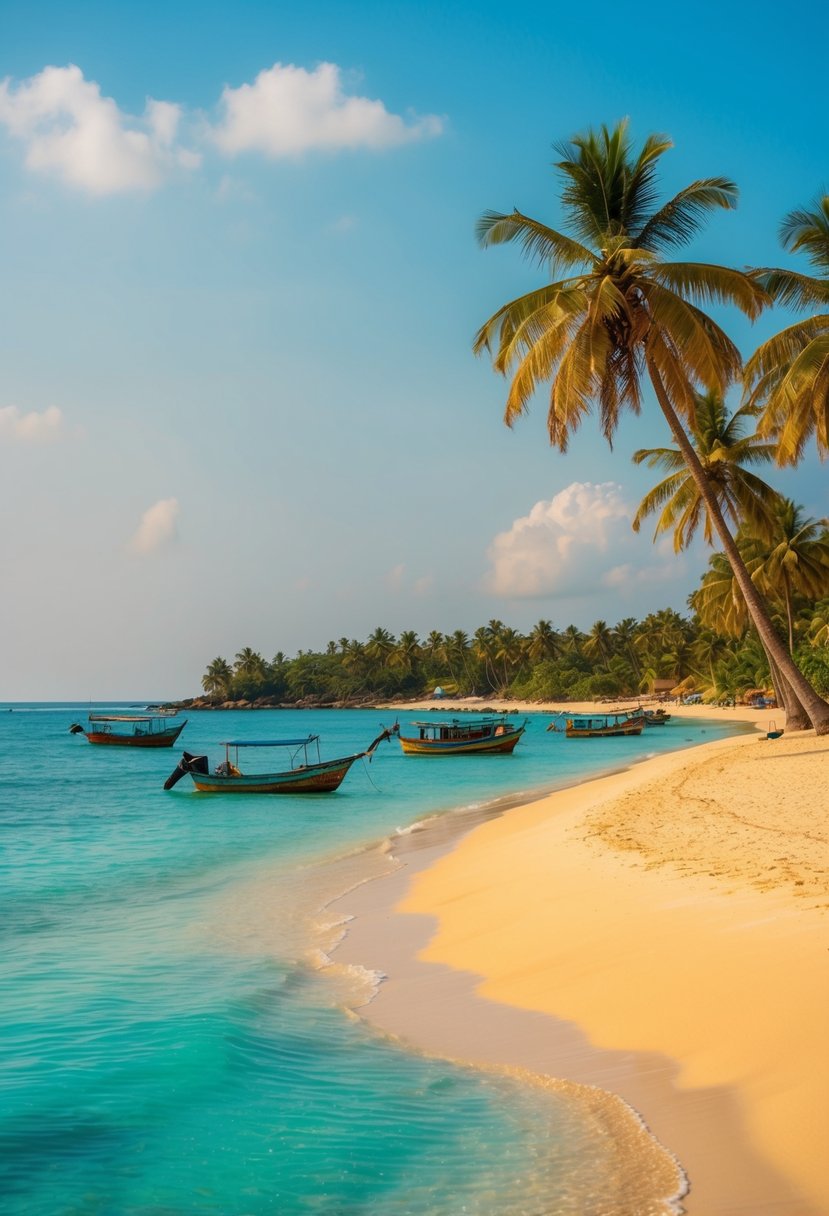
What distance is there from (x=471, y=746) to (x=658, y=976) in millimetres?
45773

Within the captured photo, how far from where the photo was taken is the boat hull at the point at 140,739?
67.4 metres

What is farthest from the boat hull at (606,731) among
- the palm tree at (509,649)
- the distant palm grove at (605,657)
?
the palm tree at (509,649)

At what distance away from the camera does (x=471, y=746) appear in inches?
2061

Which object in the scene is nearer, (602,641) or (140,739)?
(140,739)

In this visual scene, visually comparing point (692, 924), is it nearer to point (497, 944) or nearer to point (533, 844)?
point (497, 944)

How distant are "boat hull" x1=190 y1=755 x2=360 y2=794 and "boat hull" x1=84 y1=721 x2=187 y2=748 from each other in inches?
1329

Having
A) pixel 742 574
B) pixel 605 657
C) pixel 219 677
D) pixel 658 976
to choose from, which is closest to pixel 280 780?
pixel 742 574

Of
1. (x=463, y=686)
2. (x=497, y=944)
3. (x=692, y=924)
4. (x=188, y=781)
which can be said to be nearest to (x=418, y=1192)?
(x=692, y=924)

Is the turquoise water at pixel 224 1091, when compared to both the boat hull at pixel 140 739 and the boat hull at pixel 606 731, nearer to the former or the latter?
the boat hull at pixel 140 739

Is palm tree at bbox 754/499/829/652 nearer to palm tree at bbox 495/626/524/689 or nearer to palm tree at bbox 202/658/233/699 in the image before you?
palm tree at bbox 495/626/524/689

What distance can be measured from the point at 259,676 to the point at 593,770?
153m

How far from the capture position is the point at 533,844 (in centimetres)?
1510

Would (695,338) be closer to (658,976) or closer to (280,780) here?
(658,976)

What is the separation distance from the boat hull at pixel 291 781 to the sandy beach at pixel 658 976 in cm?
1770
